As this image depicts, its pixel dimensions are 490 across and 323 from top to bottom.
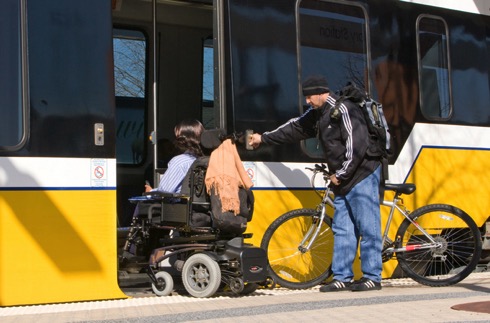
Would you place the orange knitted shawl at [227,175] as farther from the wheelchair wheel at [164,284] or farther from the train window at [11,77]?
the train window at [11,77]

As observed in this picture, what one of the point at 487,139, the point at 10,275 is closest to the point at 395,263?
the point at 487,139

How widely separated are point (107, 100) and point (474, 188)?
4016 millimetres

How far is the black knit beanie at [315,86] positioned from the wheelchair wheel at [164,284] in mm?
1804

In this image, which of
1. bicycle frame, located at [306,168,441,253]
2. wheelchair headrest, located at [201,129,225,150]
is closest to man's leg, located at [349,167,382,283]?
bicycle frame, located at [306,168,441,253]

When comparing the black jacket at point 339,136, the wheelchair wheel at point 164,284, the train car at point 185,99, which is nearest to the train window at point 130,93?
the train car at point 185,99

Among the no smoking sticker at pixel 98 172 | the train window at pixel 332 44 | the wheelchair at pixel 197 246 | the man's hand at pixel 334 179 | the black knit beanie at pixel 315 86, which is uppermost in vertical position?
the train window at pixel 332 44

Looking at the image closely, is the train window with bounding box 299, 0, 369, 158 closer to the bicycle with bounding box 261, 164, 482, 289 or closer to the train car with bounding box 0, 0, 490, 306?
the train car with bounding box 0, 0, 490, 306

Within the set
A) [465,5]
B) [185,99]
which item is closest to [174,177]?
[185,99]

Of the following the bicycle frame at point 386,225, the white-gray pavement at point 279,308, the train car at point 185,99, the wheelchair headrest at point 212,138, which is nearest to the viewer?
the white-gray pavement at point 279,308

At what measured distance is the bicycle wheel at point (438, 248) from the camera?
7754mm

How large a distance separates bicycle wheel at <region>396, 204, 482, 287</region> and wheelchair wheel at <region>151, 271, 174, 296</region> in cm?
203

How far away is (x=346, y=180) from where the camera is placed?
7309 millimetres

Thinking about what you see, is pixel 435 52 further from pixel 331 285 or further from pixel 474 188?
pixel 331 285

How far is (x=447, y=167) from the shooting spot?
875cm
